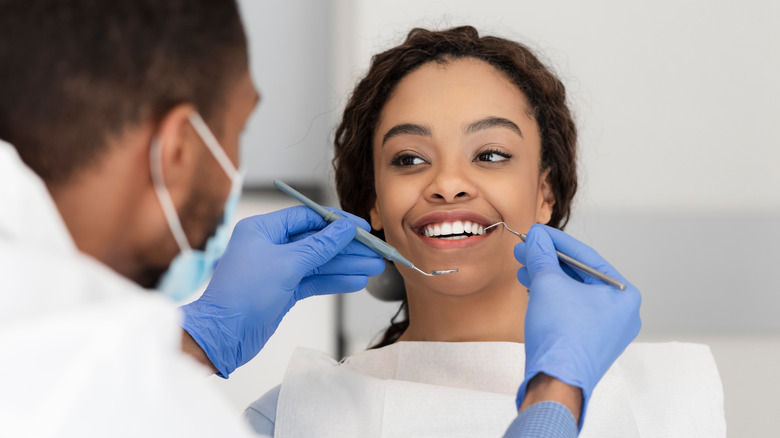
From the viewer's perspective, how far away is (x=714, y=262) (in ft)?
6.62

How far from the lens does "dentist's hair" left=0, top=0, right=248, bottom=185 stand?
729 mm

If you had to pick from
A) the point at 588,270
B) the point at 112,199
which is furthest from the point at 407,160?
the point at 112,199

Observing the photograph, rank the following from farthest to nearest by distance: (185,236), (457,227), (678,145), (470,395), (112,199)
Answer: (678,145), (457,227), (470,395), (185,236), (112,199)

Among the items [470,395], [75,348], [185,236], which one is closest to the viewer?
[75,348]

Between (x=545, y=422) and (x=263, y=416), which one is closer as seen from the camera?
(x=545, y=422)

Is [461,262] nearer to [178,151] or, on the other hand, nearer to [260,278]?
[260,278]

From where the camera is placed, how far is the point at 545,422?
0.96m

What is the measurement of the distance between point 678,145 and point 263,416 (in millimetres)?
1346

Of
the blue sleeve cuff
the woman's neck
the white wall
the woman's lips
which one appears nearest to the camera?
the blue sleeve cuff

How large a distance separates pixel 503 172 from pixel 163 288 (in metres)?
0.80

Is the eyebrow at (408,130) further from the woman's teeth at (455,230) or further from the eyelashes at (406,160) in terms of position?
the woman's teeth at (455,230)

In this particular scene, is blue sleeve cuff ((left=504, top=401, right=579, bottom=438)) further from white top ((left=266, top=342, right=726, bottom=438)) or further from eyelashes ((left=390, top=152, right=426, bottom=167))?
eyelashes ((left=390, top=152, right=426, bottom=167))

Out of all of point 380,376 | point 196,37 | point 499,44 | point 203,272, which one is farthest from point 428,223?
point 196,37

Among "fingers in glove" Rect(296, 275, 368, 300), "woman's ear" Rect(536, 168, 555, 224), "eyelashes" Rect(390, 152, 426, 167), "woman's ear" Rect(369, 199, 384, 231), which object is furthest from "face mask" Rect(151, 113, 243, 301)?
"woman's ear" Rect(536, 168, 555, 224)
